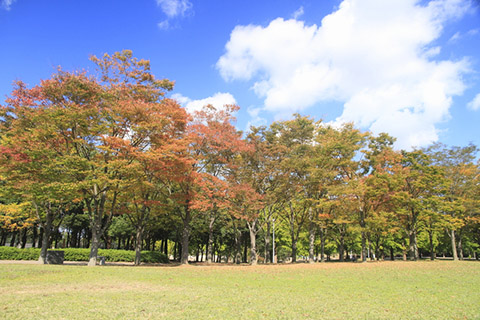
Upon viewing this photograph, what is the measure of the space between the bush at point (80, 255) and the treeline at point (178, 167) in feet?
8.80

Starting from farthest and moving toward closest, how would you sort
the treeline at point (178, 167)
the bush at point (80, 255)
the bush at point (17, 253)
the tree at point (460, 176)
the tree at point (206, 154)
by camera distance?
the tree at point (460, 176)
the bush at point (80, 255)
the bush at point (17, 253)
the tree at point (206, 154)
the treeline at point (178, 167)

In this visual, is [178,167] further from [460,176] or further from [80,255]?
[460,176]

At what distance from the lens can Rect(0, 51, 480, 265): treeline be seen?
1769 cm

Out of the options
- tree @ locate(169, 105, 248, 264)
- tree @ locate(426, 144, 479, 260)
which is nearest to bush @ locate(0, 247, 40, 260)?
tree @ locate(169, 105, 248, 264)

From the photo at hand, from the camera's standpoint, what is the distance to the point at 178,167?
20281 millimetres

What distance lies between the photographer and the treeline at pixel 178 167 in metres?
17.7

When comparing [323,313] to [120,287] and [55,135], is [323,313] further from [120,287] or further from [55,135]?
[55,135]

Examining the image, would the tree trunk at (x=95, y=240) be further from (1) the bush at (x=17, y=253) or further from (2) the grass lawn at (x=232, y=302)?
(1) the bush at (x=17, y=253)

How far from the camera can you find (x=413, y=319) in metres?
6.27

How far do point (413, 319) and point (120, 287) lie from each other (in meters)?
8.53

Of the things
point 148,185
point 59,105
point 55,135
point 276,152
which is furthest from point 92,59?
point 276,152

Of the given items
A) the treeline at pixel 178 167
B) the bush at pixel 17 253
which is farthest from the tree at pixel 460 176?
the bush at pixel 17 253

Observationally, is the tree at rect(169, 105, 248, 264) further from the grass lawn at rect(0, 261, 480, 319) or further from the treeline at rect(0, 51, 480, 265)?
the grass lawn at rect(0, 261, 480, 319)

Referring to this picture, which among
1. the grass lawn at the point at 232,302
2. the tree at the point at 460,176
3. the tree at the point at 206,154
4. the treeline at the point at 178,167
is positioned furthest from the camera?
the tree at the point at 460,176
